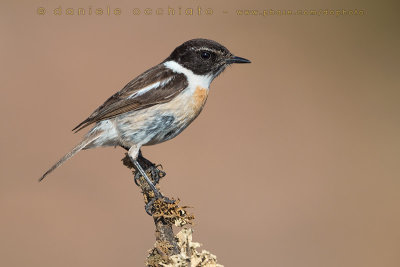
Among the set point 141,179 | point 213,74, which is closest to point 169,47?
point 213,74

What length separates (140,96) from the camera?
4484 mm

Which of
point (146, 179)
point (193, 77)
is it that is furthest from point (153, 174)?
point (193, 77)

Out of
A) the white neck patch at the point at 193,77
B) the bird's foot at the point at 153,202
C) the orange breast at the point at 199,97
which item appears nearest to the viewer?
the bird's foot at the point at 153,202

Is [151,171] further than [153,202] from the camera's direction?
Yes

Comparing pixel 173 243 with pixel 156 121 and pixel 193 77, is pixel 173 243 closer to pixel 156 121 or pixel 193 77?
pixel 156 121

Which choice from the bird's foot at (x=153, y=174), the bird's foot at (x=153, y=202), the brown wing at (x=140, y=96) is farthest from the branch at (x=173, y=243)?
the brown wing at (x=140, y=96)

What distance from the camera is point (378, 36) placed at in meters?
11.0

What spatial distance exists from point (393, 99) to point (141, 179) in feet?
23.8

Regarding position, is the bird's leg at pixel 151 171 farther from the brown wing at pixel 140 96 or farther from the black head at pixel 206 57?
the black head at pixel 206 57

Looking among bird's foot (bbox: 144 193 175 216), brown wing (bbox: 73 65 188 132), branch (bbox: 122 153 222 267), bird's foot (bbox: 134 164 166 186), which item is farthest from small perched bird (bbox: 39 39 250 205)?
branch (bbox: 122 153 222 267)

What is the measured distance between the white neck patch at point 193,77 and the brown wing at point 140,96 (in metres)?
0.07

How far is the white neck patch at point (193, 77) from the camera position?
183 inches

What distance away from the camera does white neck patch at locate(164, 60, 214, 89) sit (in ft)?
15.2

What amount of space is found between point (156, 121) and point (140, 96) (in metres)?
0.23
